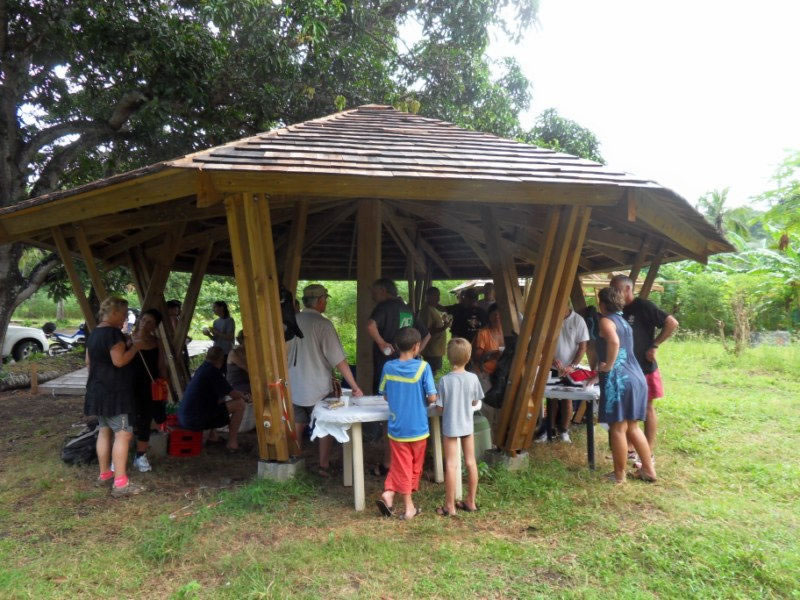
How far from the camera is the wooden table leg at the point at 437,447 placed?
14.6 ft

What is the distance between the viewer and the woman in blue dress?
4434 mm

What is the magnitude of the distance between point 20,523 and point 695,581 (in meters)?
4.70

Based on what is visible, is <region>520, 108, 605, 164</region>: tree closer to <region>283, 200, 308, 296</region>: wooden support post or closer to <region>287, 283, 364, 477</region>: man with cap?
<region>283, 200, 308, 296</region>: wooden support post

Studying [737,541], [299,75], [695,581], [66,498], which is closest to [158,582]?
[66,498]

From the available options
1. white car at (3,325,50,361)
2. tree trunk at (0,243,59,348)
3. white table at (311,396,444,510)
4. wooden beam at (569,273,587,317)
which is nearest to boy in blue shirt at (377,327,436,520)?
white table at (311,396,444,510)

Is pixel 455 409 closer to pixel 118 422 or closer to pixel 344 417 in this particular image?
pixel 344 417

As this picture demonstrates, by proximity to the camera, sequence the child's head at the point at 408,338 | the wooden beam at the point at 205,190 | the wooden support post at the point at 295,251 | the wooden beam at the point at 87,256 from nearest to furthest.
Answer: the wooden beam at the point at 205,190
the child's head at the point at 408,338
the wooden beam at the point at 87,256
the wooden support post at the point at 295,251

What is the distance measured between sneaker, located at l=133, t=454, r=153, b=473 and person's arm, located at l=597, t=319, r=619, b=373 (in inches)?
172

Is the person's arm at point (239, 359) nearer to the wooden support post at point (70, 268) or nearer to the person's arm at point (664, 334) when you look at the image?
the wooden support post at point (70, 268)

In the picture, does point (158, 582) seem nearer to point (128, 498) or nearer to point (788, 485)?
point (128, 498)

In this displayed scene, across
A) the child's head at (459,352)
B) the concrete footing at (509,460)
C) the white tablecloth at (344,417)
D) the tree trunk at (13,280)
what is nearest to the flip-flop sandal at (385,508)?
the white tablecloth at (344,417)

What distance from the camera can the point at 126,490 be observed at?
4406 millimetres

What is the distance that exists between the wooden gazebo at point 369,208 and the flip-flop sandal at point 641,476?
0.99 meters

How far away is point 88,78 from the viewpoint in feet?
31.6
